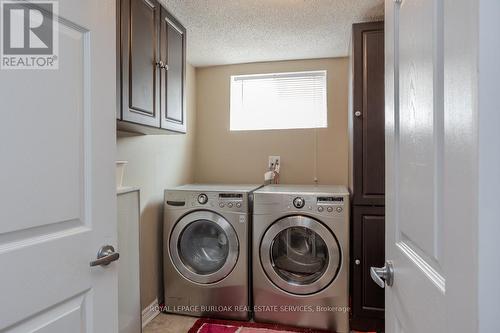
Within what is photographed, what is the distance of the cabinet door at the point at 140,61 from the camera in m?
1.44

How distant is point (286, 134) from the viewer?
297 cm

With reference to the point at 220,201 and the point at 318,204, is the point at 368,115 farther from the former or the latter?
the point at 220,201

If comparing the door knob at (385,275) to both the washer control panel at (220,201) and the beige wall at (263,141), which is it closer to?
the washer control panel at (220,201)

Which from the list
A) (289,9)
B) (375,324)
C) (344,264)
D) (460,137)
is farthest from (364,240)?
(460,137)

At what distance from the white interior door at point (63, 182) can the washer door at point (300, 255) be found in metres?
1.30

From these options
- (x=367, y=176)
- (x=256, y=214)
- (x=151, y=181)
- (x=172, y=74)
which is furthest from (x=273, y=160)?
(x=172, y=74)

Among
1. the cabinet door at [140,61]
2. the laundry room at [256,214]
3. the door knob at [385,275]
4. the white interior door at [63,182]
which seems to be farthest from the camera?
the laundry room at [256,214]

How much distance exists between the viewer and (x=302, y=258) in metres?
2.18

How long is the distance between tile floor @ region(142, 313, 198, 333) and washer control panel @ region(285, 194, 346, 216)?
115cm

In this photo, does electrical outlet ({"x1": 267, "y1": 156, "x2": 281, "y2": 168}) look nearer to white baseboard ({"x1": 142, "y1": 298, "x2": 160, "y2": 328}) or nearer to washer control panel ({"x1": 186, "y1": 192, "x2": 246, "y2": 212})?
washer control panel ({"x1": 186, "y1": 192, "x2": 246, "y2": 212})

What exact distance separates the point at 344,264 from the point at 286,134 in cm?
139

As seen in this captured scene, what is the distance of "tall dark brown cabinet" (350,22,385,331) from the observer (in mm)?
2066

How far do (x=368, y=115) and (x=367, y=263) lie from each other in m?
1.04

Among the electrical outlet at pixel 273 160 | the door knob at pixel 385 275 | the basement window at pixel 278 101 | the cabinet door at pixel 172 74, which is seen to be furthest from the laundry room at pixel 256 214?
the door knob at pixel 385 275
